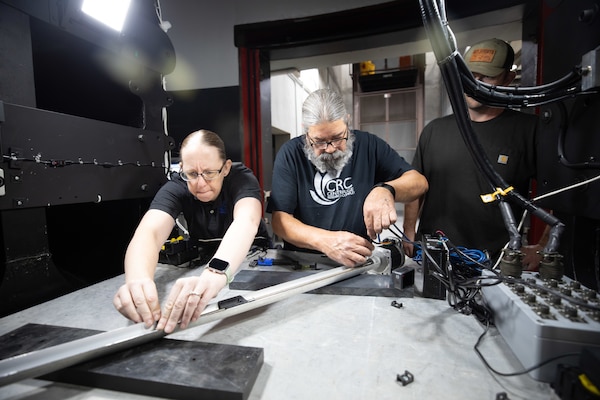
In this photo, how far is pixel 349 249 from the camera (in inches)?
39.8

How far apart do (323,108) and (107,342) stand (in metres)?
1.06

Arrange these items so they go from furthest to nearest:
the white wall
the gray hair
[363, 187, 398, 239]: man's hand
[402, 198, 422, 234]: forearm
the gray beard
Result: the white wall < [402, 198, 422, 234]: forearm < the gray beard < the gray hair < [363, 187, 398, 239]: man's hand

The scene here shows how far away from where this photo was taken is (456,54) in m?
0.74

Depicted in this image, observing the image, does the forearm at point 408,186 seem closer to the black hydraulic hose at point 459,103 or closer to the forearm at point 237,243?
the black hydraulic hose at point 459,103

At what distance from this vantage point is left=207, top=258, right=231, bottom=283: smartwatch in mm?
810

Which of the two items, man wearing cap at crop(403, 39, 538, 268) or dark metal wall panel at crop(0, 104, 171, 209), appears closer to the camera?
dark metal wall panel at crop(0, 104, 171, 209)

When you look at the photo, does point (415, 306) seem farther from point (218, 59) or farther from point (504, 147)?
point (218, 59)

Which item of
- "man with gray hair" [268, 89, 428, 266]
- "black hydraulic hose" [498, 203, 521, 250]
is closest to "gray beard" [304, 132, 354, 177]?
"man with gray hair" [268, 89, 428, 266]

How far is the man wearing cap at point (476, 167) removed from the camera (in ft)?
4.38

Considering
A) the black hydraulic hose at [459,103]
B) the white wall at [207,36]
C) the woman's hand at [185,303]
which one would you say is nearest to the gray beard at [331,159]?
the black hydraulic hose at [459,103]

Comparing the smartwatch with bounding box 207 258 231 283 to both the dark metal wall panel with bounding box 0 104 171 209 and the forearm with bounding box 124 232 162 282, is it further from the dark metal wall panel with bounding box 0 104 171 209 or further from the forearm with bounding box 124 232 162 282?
the dark metal wall panel with bounding box 0 104 171 209

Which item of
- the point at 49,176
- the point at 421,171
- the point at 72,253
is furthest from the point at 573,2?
the point at 72,253

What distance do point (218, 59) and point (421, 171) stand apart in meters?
2.07

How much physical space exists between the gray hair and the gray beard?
0.45 ft
